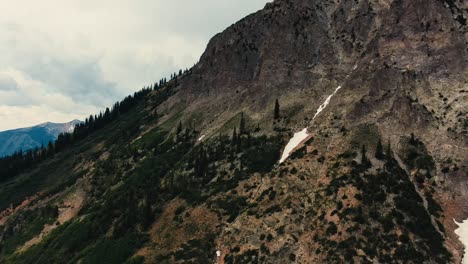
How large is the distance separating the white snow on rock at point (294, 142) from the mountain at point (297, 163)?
0.61m

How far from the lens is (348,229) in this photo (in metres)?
67.1

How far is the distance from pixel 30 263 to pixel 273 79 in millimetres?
76756

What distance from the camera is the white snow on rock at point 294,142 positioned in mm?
92088

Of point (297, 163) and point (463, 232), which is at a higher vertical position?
point (297, 163)

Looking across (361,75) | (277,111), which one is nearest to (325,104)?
(361,75)

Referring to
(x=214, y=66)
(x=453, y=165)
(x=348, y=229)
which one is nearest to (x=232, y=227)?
(x=348, y=229)

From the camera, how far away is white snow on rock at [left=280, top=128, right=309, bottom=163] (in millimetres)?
92088

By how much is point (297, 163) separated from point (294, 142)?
33.1ft

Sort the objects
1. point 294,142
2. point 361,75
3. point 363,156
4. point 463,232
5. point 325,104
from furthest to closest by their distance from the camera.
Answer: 1. point 361,75
2. point 325,104
3. point 294,142
4. point 363,156
5. point 463,232

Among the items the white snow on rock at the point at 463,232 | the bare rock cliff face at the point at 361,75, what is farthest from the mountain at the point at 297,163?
the white snow on rock at the point at 463,232

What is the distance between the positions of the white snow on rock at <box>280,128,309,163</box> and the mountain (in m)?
0.61

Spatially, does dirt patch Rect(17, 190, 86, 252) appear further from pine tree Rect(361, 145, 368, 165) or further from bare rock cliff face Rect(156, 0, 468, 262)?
pine tree Rect(361, 145, 368, 165)

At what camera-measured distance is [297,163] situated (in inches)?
3396

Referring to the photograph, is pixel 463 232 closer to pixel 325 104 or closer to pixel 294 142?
pixel 294 142
